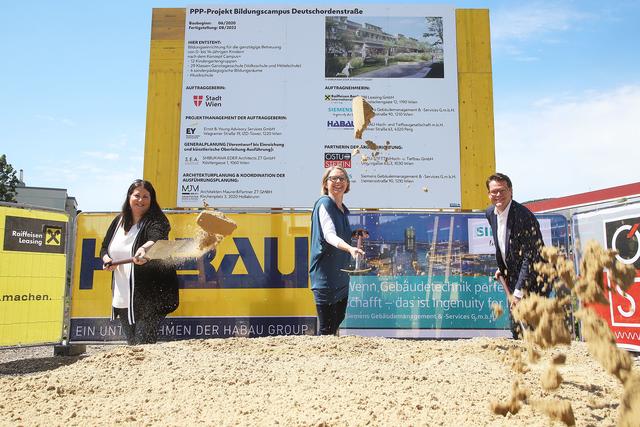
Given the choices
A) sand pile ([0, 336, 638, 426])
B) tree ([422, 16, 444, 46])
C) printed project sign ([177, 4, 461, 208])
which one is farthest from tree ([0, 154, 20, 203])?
sand pile ([0, 336, 638, 426])

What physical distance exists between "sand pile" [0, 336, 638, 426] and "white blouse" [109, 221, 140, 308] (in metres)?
0.86

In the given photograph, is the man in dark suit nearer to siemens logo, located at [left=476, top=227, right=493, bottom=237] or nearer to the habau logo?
siemens logo, located at [left=476, top=227, right=493, bottom=237]

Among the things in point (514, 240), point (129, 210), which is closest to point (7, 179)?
point (129, 210)

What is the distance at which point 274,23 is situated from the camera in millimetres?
8391

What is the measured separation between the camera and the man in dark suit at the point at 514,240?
360 centimetres

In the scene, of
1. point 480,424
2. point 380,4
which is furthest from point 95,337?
point 380,4

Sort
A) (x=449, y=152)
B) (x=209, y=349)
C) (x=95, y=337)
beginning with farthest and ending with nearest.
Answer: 1. (x=449, y=152)
2. (x=95, y=337)
3. (x=209, y=349)

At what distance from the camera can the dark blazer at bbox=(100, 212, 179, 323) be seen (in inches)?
164

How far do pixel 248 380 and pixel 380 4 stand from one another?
24.9ft

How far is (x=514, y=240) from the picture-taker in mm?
3738

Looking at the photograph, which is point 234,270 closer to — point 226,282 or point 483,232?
point 226,282

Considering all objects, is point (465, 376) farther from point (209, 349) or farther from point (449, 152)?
point (449, 152)

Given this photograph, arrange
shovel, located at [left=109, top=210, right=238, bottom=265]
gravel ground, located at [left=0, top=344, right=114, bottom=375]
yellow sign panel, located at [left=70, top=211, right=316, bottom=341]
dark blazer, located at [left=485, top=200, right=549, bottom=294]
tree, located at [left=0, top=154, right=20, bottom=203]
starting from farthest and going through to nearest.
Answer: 1. tree, located at [left=0, top=154, right=20, bottom=203]
2. yellow sign panel, located at [left=70, top=211, right=316, bottom=341]
3. shovel, located at [left=109, top=210, right=238, bottom=265]
4. gravel ground, located at [left=0, top=344, right=114, bottom=375]
5. dark blazer, located at [left=485, top=200, right=549, bottom=294]

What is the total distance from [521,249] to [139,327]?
3163 mm
